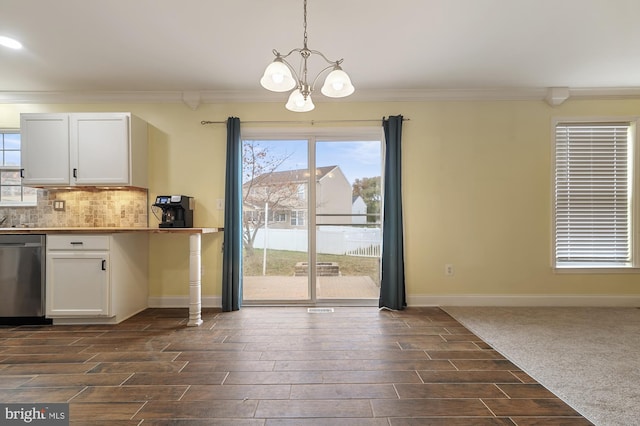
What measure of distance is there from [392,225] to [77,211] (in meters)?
3.57

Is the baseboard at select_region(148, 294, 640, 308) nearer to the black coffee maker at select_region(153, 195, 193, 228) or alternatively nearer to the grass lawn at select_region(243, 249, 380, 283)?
the grass lawn at select_region(243, 249, 380, 283)

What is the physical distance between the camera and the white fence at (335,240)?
378cm

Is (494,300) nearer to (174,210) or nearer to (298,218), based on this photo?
(298,218)

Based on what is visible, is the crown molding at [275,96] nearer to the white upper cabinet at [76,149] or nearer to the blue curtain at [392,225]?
the blue curtain at [392,225]

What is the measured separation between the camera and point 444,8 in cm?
223

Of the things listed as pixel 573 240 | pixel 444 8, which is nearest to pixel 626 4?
pixel 444 8

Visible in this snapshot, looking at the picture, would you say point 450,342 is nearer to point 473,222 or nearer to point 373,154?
point 473,222

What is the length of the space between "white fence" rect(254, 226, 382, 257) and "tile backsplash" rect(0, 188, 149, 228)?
1715 millimetres

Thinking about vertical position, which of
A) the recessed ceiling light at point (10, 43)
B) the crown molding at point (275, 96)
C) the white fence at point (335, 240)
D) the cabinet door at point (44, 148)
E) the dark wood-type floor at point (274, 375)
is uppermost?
the recessed ceiling light at point (10, 43)

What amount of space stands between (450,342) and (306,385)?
133 centimetres

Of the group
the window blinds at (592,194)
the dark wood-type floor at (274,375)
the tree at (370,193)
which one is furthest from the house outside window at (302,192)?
the window blinds at (592,194)

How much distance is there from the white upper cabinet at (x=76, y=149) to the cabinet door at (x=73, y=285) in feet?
2.60

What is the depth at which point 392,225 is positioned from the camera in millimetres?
3564

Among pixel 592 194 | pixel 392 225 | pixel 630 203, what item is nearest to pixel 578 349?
pixel 392 225
